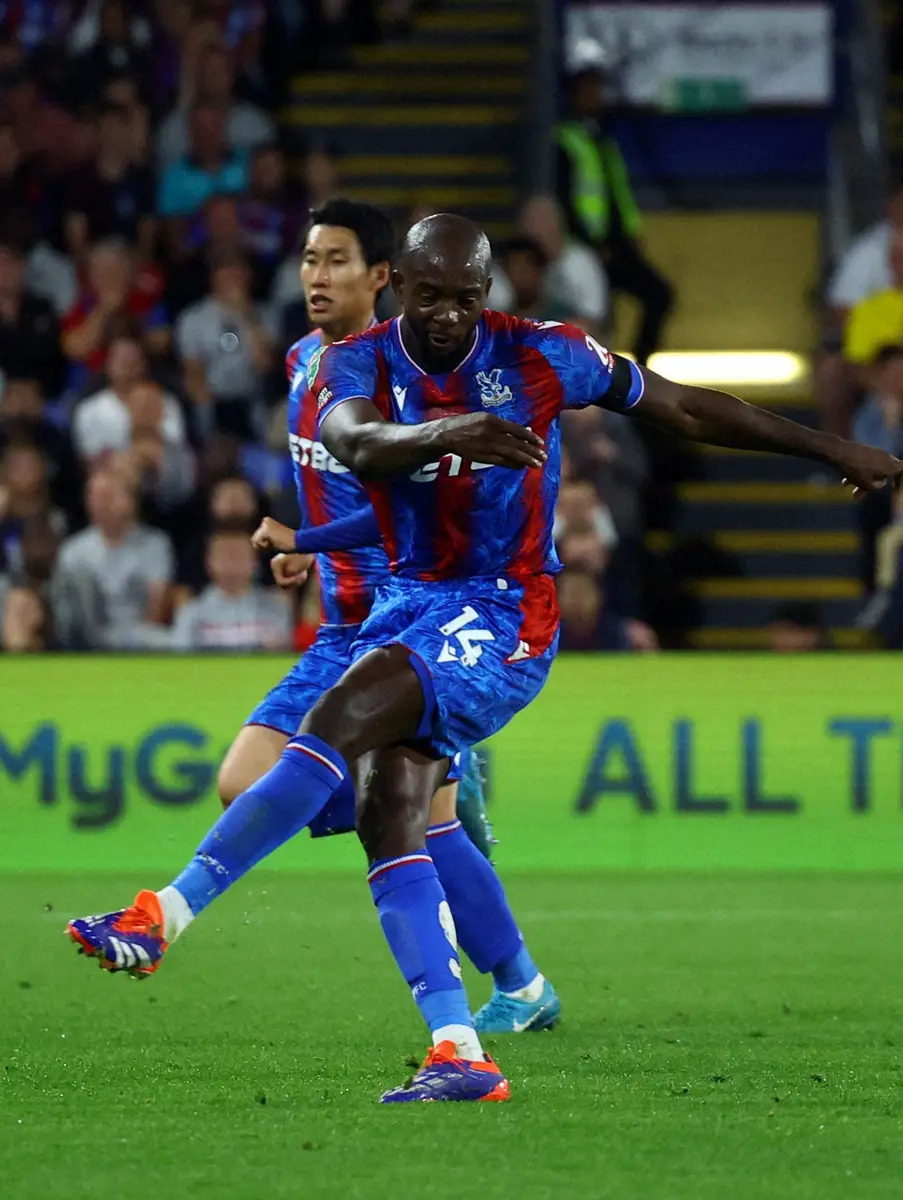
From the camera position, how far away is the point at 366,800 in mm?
5508

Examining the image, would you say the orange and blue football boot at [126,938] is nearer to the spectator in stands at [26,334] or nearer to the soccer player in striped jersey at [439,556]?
the soccer player in striped jersey at [439,556]

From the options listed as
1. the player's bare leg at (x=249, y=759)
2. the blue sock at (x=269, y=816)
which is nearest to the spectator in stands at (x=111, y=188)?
the player's bare leg at (x=249, y=759)

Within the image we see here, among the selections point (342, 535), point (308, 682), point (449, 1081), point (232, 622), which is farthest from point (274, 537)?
point (232, 622)

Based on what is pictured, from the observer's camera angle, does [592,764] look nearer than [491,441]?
No

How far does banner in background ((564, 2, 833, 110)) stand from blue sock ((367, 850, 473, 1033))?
448 inches

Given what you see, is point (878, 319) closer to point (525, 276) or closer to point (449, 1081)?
point (525, 276)

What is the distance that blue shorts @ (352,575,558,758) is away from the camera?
18.0 feet

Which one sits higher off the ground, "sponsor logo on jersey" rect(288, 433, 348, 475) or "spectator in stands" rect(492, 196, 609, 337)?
"spectator in stands" rect(492, 196, 609, 337)

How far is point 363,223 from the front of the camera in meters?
7.26

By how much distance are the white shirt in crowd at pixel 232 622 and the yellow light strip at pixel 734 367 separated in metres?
5.42

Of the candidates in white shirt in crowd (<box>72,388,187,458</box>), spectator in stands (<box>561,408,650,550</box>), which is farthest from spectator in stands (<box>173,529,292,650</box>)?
spectator in stands (<box>561,408,650,550</box>)

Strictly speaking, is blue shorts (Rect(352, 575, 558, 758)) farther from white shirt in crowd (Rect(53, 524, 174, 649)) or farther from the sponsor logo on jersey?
white shirt in crowd (Rect(53, 524, 174, 649))

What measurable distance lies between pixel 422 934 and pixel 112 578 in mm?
7332

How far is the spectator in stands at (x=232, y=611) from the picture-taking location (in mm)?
11930
